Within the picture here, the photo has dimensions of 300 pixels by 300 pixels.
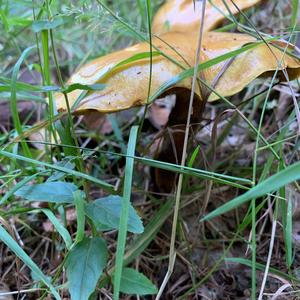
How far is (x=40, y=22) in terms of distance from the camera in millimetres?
862

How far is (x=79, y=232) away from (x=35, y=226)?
1.63 ft

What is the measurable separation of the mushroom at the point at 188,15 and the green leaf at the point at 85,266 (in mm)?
688

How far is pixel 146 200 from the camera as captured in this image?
4.37ft

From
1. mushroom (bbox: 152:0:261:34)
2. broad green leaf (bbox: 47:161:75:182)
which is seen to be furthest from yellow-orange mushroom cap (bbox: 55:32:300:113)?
mushroom (bbox: 152:0:261:34)

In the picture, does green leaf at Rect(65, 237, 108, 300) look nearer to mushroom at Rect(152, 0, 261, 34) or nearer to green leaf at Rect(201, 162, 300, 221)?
green leaf at Rect(201, 162, 300, 221)

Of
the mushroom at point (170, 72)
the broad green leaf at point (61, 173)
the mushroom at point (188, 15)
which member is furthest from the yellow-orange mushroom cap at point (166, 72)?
the mushroom at point (188, 15)

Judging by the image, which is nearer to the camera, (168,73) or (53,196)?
(53,196)

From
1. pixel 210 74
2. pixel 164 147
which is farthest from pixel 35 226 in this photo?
pixel 210 74

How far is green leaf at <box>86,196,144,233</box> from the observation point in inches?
30.0

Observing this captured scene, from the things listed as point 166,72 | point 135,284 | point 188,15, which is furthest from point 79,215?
point 188,15

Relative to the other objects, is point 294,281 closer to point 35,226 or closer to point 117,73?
point 117,73

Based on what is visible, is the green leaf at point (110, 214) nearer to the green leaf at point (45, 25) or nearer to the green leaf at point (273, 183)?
the green leaf at point (273, 183)

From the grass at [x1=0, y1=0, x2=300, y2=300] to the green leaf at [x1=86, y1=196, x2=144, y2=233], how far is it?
0.04ft

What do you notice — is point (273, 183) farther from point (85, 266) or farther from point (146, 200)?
point (146, 200)
